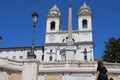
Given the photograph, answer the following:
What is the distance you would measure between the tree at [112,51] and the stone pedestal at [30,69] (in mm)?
22135

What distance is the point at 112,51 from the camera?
144ft

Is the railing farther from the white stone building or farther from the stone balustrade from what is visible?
the white stone building

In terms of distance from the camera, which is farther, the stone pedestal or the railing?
the railing

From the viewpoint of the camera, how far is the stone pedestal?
22.5 m

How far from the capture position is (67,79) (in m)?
25.0

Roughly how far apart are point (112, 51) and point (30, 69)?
2386cm

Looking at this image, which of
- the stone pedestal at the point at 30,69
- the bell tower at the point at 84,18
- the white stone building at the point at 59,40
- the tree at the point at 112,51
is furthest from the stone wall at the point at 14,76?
the bell tower at the point at 84,18

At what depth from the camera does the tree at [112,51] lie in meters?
43.2

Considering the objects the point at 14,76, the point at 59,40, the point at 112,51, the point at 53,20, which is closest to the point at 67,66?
the point at 14,76

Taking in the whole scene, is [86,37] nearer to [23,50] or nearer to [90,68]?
[23,50]

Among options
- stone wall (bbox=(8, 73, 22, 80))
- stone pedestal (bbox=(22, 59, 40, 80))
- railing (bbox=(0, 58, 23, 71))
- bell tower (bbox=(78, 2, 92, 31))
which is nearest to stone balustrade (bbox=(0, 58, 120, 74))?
railing (bbox=(0, 58, 23, 71))

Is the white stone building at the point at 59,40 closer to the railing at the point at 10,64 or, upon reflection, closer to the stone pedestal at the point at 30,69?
the railing at the point at 10,64

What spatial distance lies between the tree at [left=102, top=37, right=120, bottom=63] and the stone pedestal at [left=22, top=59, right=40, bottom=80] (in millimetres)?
22135

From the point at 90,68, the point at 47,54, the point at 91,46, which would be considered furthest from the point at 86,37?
the point at 90,68
